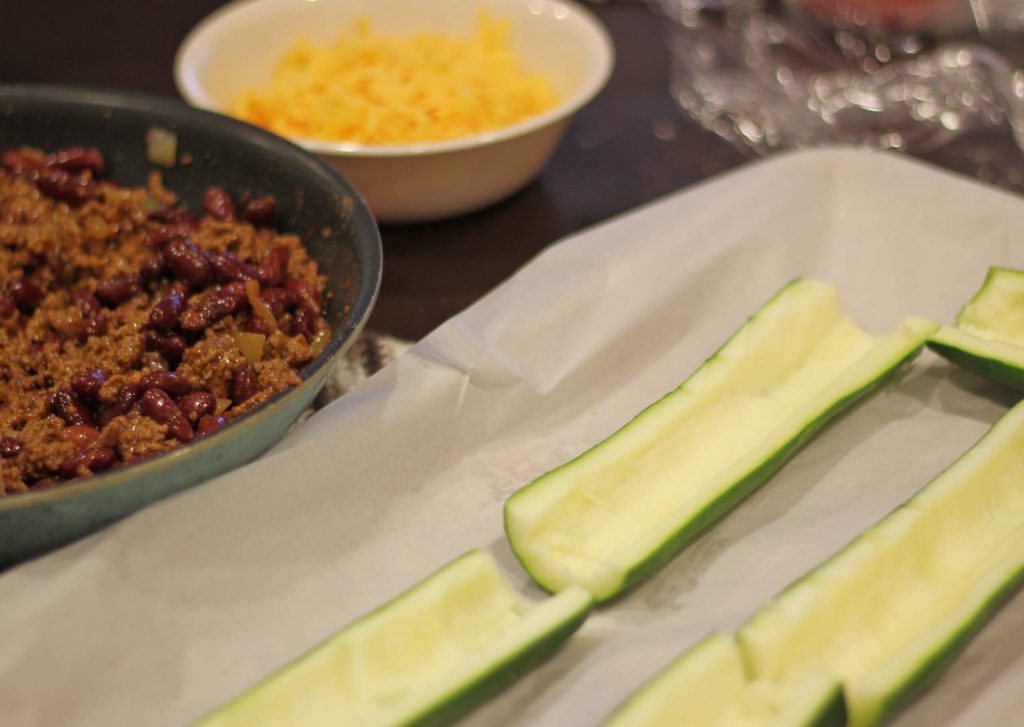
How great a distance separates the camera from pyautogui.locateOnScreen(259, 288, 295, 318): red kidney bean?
7.40ft

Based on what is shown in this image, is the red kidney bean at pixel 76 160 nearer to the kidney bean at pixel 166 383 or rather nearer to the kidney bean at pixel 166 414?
the kidney bean at pixel 166 383

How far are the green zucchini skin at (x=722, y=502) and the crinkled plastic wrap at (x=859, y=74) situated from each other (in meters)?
1.76

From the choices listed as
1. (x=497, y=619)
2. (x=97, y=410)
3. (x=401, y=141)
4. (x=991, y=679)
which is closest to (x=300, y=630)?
(x=497, y=619)

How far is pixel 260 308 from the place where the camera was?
87.7 inches

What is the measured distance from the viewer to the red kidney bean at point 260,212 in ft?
8.25

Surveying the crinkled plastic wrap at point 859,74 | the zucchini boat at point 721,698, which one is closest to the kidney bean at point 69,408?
the zucchini boat at point 721,698

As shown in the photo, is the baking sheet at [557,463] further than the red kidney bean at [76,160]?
No

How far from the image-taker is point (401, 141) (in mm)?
2975

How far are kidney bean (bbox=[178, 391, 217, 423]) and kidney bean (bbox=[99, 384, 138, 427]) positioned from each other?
0.09 m

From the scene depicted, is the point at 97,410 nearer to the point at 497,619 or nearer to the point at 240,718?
the point at 240,718

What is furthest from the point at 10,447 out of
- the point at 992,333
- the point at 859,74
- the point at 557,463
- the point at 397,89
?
the point at 859,74

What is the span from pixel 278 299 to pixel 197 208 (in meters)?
0.62

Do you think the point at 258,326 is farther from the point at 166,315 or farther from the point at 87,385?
the point at 87,385

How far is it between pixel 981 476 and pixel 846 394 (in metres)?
0.32
